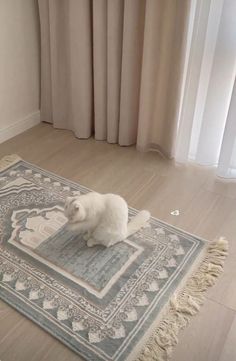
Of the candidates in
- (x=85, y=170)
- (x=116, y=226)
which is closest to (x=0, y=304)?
(x=116, y=226)

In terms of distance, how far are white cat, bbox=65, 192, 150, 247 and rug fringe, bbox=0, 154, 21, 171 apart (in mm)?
810

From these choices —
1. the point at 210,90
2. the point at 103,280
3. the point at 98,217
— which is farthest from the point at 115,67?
the point at 103,280

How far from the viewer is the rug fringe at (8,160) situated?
7.45 feet

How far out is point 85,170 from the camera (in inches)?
90.3

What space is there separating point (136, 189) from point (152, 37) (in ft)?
2.90

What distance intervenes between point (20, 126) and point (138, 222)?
1299 millimetres

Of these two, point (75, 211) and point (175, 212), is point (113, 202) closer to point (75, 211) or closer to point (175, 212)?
point (75, 211)

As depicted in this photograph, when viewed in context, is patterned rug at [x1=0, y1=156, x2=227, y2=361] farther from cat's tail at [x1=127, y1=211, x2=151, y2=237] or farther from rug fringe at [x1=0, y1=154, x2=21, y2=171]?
rug fringe at [x1=0, y1=154, x2=21, y2=171]

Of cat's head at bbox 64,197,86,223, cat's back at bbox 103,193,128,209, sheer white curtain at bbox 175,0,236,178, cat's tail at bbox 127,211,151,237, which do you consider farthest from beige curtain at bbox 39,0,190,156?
cat's head at bbox 64,197,86,223

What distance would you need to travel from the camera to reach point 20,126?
2646 millimetres

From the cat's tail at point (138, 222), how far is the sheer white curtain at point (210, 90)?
65cm

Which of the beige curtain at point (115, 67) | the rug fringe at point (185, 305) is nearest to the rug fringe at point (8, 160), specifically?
the beige curtain at point (115, 67)

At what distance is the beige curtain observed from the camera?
6.93 ft

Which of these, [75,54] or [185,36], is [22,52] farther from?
[185,36]
